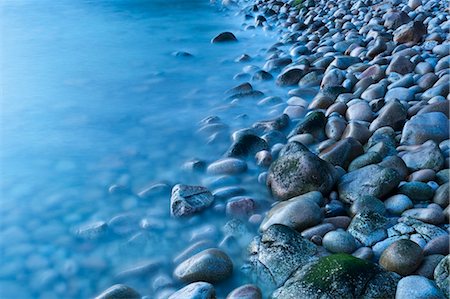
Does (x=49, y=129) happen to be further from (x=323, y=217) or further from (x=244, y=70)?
(x=323, y=217)

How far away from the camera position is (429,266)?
6.19ft

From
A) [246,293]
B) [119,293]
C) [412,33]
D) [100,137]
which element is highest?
[412,33]

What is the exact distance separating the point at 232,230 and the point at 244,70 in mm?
3052

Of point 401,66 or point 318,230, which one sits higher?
point 401,66

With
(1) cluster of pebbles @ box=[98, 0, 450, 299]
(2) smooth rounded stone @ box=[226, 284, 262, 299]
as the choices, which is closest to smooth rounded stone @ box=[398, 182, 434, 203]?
(1) cluster of pebbles @ box=[98, 0, 450, 299]

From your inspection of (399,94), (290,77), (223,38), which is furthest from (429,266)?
(223,38)

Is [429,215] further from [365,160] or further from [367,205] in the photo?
[365,160]

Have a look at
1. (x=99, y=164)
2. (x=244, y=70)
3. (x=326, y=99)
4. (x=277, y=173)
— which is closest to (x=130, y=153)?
(x=99, y=164)

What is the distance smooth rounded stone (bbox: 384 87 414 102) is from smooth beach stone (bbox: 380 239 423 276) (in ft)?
5.78

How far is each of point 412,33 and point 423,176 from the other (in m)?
2.62

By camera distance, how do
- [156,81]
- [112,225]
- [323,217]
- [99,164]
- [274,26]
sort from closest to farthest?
[323,217], [112,225], [99,164], [156,81], [274,26]

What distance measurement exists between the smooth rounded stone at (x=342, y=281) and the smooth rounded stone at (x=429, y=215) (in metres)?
0.50

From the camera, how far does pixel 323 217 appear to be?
2.44 meters

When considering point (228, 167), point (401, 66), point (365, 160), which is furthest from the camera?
point (401, 66)
